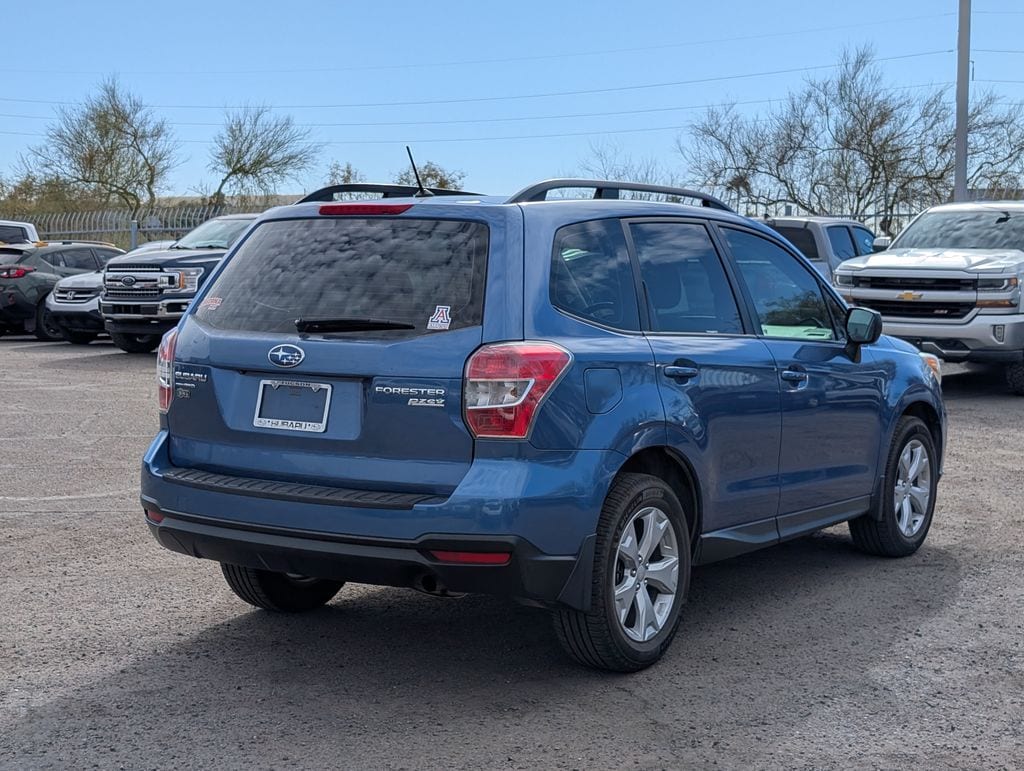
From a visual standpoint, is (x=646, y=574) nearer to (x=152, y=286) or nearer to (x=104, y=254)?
(x=152, y=286)

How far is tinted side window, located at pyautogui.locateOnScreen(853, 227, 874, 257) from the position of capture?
1888 cm

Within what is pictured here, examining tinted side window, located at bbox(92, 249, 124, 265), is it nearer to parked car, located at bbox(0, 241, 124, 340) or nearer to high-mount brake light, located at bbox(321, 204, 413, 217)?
parked car, located at bbox(0, 241, 124, 340)

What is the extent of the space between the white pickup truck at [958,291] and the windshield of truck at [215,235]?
28.6 ft

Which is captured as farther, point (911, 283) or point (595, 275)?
point (911, 283)

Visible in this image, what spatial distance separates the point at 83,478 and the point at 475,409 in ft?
17.9

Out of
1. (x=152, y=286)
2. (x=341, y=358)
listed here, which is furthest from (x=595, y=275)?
(x=152, y=286)

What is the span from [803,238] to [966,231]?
10.4ft

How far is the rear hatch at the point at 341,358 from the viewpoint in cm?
467

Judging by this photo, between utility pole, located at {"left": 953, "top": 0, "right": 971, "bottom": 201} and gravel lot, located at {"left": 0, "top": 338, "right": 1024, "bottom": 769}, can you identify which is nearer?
gravel lot, located at {"left": 0, "top": 338, "right": 1024, "bottom": 769}

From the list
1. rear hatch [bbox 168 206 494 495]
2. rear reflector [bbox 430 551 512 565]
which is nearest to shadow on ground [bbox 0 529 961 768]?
rear reflector [bbox 430 551 512 565]

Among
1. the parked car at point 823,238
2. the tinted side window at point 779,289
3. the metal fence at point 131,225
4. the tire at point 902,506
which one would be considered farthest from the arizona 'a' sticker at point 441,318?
the metal fence at point 131,225

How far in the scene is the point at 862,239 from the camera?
19.1m

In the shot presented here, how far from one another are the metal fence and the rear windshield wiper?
34087 mm

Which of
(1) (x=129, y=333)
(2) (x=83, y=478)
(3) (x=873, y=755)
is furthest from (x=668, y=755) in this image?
(1) (x=129, y=333)
